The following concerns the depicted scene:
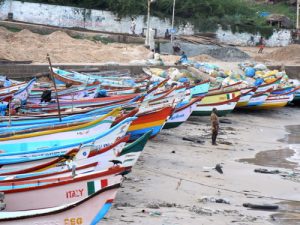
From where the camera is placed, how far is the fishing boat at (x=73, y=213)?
29.2 ft

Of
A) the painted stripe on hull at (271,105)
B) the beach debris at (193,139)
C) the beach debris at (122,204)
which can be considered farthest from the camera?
the painted stripe on hull at (271,105)

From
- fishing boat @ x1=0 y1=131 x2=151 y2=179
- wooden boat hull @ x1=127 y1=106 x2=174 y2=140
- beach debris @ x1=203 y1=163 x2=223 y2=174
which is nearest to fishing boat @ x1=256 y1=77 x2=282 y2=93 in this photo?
wooden boat hull @ x1=127 y1=106 x2=174 y2=140

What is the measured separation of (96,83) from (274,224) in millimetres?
12574

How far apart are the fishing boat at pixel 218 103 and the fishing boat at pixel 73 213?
564 inches

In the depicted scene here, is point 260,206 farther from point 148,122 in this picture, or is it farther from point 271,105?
point 271,105

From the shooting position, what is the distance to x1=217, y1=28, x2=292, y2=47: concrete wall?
153 feet

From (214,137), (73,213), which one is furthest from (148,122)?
(73,213)

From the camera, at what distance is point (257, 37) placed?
47.2 metres

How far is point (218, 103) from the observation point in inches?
958

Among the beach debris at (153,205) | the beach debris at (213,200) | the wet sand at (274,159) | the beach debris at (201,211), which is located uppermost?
the beach debris at (153,205)

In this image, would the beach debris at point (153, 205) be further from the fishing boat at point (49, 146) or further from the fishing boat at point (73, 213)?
the fishing boat at point (73, 213)

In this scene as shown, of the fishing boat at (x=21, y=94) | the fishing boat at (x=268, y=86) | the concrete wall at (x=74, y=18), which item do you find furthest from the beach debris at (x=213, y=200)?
the concrete wall at (x=74, y=18)

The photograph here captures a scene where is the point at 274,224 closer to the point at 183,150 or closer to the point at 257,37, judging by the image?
the point at 183,150

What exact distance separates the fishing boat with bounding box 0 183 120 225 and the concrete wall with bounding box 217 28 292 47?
123ft
